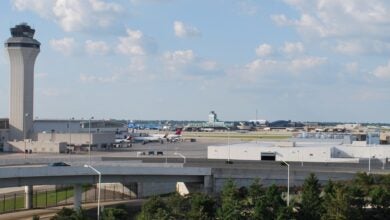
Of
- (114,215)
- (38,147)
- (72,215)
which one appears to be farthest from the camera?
(38,147)

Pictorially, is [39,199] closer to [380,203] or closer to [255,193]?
[255,193]

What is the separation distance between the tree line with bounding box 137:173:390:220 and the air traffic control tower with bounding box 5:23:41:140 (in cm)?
11313

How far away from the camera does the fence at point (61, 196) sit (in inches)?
3059

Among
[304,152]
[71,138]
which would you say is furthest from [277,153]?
[71,138]

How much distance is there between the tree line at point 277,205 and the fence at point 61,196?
22.5 metres

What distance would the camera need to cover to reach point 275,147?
114812 mm

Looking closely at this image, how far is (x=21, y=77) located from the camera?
164375 millimetres

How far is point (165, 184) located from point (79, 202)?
17.1 meters

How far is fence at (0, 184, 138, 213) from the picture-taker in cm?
7769

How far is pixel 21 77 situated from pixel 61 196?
85512 millimetres

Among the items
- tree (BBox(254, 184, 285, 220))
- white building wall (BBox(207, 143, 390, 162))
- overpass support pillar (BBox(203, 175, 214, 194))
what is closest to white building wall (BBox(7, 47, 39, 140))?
white building wall (BBox(207, 143, 390, 162))

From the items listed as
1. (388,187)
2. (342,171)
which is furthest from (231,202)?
(342,171)

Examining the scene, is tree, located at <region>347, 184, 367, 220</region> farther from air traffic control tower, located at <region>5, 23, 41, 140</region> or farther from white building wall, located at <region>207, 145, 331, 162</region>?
air traffic control tower, located at <region>5, 23, 41, 140</region>

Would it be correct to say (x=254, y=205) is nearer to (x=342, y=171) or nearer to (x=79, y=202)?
(x=79, y=202)
